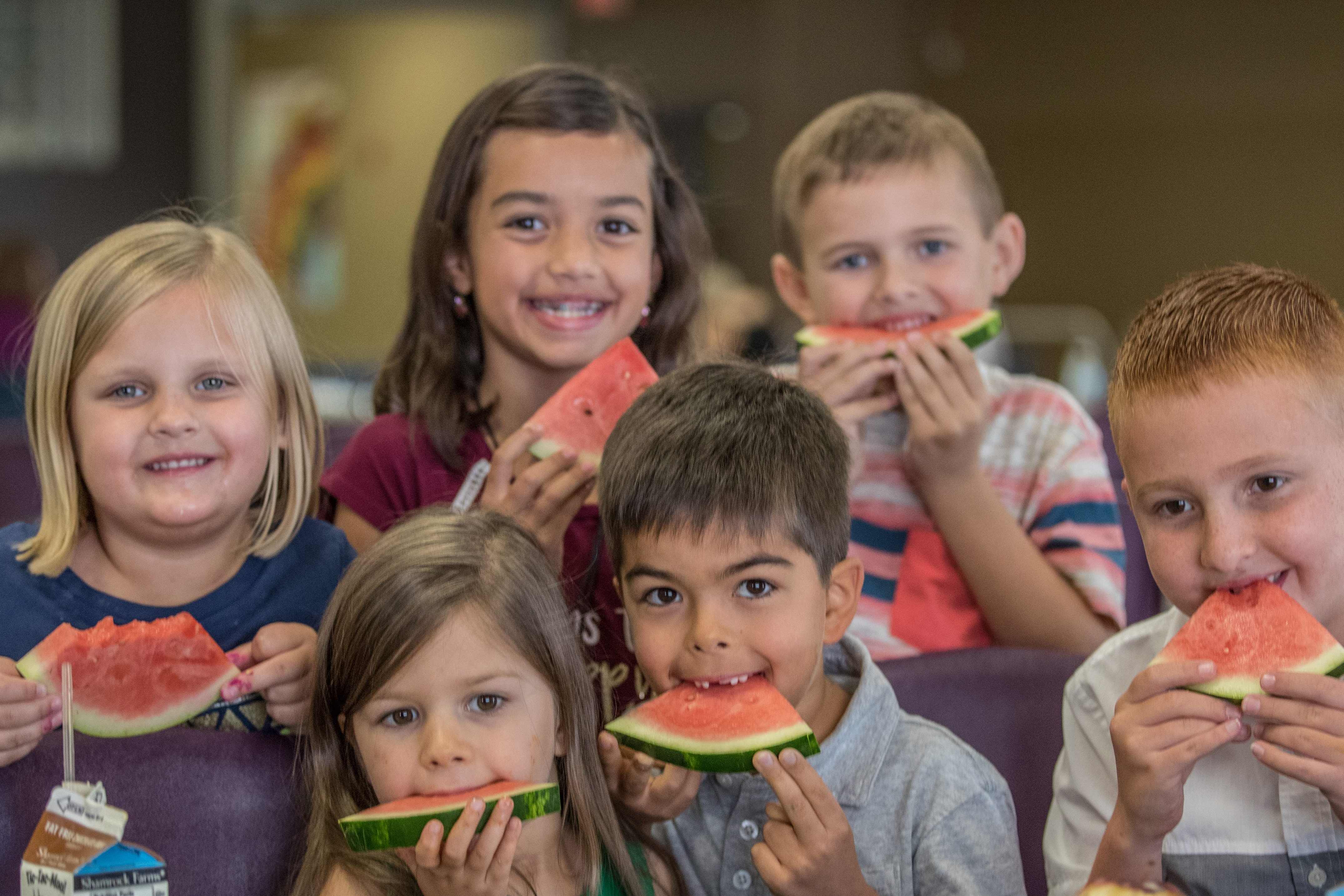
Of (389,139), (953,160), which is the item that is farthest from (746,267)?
(953,160)

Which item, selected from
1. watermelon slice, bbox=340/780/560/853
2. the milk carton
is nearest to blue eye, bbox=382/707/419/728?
watermelon slice, bbox=340/780/560/853

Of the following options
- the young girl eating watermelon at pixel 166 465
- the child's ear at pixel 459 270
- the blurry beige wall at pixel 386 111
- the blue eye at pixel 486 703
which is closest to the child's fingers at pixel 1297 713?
the blue eye at pixel 486 703

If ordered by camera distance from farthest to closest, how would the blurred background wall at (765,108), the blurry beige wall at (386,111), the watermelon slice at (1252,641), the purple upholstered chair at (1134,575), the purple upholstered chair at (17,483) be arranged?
the blurry beige wall at (386,111)
the blurred background wall at (765,108)
the purple upholstered chair at (17,483)
the purple upholstered chair at (1134,575)
the watermelon slice at (1252,641)

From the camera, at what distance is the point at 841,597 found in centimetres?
227

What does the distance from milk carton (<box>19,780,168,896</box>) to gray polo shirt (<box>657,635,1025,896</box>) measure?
875mm

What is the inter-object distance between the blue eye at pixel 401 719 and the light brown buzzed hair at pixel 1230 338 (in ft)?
3.86

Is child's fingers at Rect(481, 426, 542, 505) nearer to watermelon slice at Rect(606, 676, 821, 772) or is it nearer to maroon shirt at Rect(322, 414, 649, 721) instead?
maroon shirt at Rect(322, 414, 649, 721)

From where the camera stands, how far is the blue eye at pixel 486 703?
204 centimetres

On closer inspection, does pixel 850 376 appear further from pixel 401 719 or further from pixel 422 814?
pixel 422 814

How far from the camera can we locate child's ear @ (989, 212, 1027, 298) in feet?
10.6

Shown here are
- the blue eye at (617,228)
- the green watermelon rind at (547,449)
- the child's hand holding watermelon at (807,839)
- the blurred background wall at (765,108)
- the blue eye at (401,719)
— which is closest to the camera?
the child's hand holding watermelon at (807,839)

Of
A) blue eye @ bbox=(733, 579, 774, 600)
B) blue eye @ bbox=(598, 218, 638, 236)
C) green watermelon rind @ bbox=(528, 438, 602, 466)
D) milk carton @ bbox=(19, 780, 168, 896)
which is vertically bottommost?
milk carton @ bbox=(19, 780, 168, 896)

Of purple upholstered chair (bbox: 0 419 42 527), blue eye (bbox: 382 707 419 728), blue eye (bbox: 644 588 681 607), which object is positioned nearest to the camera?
blue eye (bbox: 382 707 419 728)

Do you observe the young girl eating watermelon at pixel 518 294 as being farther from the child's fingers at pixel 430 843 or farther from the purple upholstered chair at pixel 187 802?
the child's fingers at pixel 430 843
